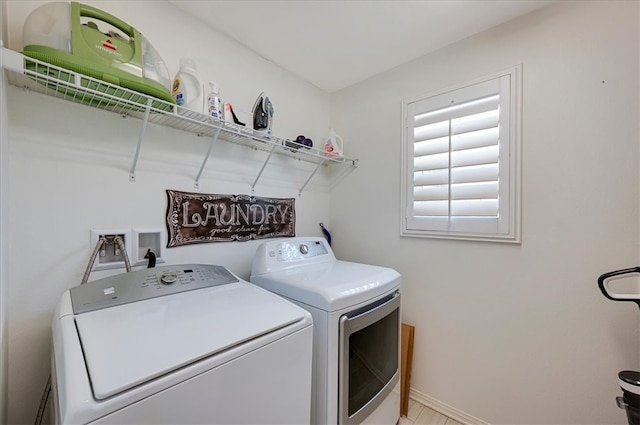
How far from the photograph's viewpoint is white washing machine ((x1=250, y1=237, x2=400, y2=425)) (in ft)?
3.55

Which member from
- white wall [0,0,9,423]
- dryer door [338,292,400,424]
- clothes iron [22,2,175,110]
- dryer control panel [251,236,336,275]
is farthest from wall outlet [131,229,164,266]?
dryer door [338,292,400,424]

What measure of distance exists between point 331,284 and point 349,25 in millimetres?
1486

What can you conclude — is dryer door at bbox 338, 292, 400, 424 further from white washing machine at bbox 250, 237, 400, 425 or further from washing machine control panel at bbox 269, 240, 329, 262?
washing machine control panel at bbox 269, 240, 329, 262

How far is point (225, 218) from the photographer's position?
159 cm

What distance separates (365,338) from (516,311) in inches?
35.0

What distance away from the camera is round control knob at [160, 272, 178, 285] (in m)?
1.05

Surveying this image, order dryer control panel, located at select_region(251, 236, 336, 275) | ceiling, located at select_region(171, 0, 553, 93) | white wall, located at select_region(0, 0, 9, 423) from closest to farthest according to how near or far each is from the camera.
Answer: white wall, located at select_region(0, 0, 9, 423)
ceiling, located at select_region(171, 0, 553, 93)
dryer control panel, located at select_region(251, 236, 336, 275)

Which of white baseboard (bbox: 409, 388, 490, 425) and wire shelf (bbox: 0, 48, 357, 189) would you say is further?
white baseboard (bbox: 409, 388, 490, 425)

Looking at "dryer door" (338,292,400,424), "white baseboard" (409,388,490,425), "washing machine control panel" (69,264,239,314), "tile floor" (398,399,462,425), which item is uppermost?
"washing machine control panel" (69,264,239,314)

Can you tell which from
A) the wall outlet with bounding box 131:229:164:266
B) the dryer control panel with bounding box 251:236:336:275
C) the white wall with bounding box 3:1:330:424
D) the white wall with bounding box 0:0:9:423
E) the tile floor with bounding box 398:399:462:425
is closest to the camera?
the white wall with bounding box 0:0:9:423

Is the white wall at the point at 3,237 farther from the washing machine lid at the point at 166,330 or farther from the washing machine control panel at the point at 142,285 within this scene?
the washing machine lid at the point at 166,330

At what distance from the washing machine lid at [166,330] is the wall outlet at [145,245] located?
1.34 feet

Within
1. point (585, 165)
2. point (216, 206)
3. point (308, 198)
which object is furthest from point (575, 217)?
point (216, 206)

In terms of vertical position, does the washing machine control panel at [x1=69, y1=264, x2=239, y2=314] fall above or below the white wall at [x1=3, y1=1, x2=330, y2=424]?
below
